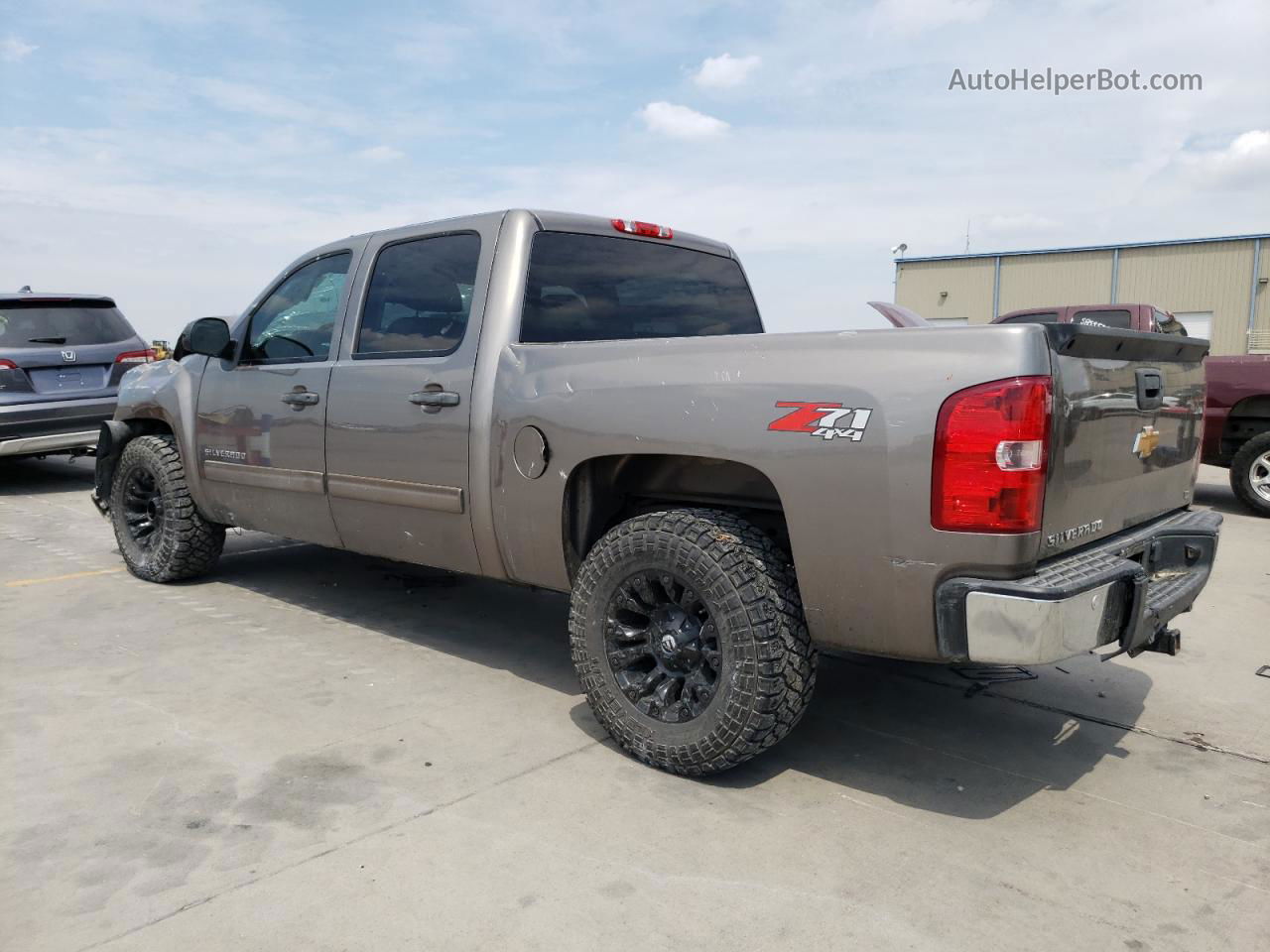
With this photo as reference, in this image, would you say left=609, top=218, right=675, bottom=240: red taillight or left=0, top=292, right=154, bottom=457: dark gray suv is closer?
left=609, top=218, right=675, bottom=240: red taillight

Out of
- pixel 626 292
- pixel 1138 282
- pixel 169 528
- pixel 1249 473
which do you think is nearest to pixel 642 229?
pixel 626 292

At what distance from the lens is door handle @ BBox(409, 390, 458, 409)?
3812 mm

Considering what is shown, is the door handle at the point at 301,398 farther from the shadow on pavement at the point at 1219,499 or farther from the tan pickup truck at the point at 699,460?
the shadow on pavement at the point at 1219,499

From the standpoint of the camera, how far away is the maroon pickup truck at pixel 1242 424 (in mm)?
8492

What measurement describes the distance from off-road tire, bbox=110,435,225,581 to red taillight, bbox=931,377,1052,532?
4.21m

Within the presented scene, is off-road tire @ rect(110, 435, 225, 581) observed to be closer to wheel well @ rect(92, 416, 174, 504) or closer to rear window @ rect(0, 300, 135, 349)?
wheel well @ rect(92, 416, 174, 504)

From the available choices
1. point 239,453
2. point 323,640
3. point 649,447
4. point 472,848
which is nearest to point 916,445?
point 649,447

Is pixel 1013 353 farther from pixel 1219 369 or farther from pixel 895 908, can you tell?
pixel 1219 369

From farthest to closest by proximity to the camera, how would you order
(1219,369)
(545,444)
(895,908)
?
(1219,369) < (545,444) < (895,908)

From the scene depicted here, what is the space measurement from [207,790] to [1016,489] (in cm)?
248

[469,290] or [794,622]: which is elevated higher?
[469,290]

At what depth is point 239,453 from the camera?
193 inches

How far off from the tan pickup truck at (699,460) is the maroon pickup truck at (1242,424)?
561cm

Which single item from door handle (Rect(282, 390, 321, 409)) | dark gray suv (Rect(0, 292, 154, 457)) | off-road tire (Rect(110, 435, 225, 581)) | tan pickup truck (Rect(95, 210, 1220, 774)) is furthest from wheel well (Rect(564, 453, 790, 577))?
dark gray suv (Rect(0, 292, 154, 457))
